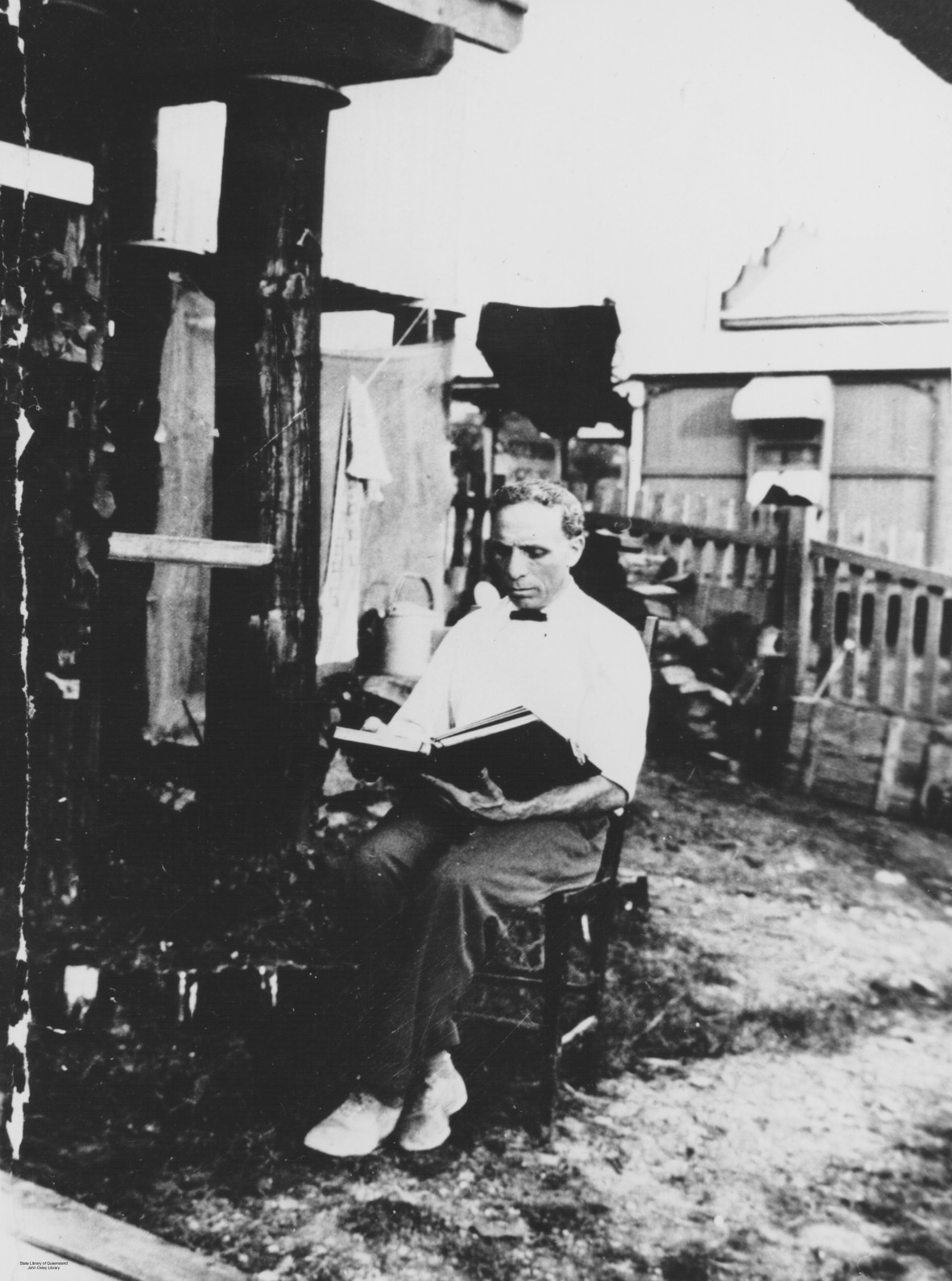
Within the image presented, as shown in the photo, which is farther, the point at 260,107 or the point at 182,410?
the point at 182,410

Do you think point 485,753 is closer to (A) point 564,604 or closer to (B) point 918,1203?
(A) point 564,604

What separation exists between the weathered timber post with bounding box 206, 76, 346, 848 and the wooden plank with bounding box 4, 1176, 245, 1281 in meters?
1.43

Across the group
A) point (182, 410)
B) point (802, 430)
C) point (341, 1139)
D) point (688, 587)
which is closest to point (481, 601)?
point (688, 587)

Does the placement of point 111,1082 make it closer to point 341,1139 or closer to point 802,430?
point 341,1139

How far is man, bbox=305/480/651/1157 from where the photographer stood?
8.45ft

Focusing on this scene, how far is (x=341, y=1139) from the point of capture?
256 centimetres

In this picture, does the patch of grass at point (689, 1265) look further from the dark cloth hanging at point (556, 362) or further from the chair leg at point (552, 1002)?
the dark cloth hanging at point (556, 362)

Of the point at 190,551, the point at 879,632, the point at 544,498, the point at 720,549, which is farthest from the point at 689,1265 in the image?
the point at 720,549

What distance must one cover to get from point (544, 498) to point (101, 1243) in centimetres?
210

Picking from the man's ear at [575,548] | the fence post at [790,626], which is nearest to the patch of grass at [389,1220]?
the man's ear at [575,548]

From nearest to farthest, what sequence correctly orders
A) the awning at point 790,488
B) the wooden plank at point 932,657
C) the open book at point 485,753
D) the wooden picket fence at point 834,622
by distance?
the open book at point 485,753, the wooden plank at point 932,657, the wooden picket fence at point 834,622, the awning at point 790,488

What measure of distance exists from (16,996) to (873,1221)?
2340 mm

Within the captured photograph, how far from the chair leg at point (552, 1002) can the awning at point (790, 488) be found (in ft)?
11.9

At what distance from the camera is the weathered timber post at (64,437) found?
2896 millimetres
